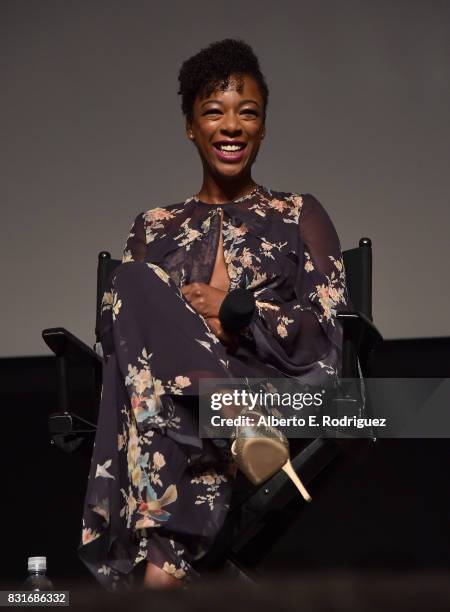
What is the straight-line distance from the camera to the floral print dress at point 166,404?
145 cm

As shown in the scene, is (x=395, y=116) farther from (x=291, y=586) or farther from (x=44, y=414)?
(x=291, y=586)

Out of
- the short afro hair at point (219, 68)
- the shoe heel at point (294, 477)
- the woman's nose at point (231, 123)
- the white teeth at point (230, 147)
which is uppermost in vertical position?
the short afro hair at point (219, 68)

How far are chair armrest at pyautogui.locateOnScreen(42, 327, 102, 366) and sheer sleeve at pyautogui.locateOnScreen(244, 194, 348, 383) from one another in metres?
0.32

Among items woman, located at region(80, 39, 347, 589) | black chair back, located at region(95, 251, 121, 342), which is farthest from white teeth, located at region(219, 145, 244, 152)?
black chair back, located at region(95, 251, 121, 342)

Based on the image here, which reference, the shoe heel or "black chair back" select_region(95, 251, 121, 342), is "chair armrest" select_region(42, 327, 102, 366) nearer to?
"black chair back" select_region(95, 251, 121, 342)

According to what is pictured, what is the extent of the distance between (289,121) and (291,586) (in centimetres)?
246

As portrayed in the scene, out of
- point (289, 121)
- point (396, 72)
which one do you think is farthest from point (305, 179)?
point (396, 72)

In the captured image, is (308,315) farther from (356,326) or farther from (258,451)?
(258,451)

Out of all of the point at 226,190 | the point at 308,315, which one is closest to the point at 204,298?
the point at 308,315

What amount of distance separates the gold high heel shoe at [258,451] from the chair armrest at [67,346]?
0.44 m

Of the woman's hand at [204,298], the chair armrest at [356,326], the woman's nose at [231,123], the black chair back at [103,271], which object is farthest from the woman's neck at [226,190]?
the chair armrest at [356,326]

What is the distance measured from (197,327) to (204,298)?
0.51 feet

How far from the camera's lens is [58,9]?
3.01 m

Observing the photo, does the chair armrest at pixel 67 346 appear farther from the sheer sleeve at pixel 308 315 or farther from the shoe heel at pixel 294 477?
the shoe heel at pixel 294 477
